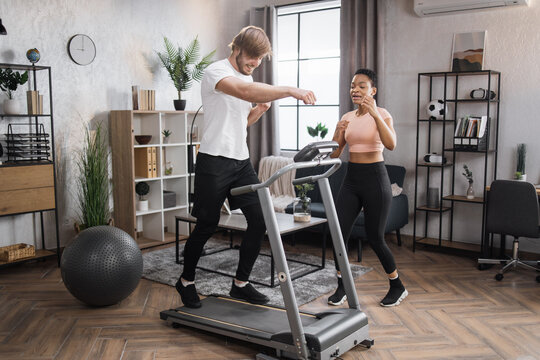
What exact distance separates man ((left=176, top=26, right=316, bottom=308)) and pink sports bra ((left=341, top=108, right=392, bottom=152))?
25.8 inches

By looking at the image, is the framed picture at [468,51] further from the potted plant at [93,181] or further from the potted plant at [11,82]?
the potted plant at [11,82]

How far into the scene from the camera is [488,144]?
4914 millimetres

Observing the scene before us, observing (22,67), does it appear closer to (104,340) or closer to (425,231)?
(104,340)

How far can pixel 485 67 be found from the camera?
496 centimetres

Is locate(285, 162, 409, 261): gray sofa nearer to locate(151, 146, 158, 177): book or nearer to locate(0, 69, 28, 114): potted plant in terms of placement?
locate(151, 146, 158, 177): book

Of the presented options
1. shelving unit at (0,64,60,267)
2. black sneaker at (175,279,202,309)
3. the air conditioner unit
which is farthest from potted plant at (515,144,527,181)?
shelving unit at (0,64,60,267)

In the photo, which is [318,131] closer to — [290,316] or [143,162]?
[143,162]

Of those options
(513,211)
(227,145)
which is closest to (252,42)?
(227,145)

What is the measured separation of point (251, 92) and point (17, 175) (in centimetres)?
247

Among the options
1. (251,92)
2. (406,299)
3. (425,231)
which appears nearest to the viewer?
(251,92)

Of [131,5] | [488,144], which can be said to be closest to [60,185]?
[131,5]

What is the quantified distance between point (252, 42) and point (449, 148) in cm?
302

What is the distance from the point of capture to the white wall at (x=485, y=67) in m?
4.75

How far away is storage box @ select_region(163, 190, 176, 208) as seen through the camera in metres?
5.52
